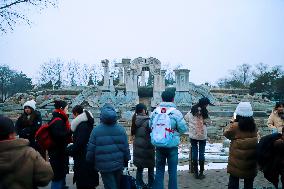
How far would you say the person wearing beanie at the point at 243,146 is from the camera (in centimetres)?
519

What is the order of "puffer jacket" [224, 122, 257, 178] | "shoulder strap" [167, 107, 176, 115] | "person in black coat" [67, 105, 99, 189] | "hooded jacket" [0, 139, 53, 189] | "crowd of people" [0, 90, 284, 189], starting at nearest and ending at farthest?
"hooded jacket" [0, 139, 53, 189] < "crowd of people" [0, 90, 284, 189] < "puffer jacket" [224, 122, 257, 178] < "person in black coat" [67, 105, 99, 189] < "shoulder strap" [167, 107, 176, 115]

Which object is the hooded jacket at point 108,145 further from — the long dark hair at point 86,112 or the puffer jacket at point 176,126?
the puffer jacket at point 176,126

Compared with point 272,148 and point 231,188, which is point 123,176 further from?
point 272,148

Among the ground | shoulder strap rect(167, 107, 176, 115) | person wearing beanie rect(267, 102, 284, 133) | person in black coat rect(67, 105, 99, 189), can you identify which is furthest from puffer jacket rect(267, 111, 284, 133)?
person in black coat rect(67, 105, 99, 189)

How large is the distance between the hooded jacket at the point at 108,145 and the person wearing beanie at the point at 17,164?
171cm

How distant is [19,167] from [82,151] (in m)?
2.50

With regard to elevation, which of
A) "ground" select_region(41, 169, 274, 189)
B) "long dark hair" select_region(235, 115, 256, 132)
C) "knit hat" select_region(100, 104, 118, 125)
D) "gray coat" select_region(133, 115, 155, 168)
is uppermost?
"knit hat" select_region(100, 104, 118, 125)

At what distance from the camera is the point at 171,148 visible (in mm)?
5812

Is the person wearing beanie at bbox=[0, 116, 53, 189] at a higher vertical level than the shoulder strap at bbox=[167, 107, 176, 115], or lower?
lower

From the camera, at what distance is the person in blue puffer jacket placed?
5759 mm

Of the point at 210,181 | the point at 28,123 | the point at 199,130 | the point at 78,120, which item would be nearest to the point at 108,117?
the point at 78,120

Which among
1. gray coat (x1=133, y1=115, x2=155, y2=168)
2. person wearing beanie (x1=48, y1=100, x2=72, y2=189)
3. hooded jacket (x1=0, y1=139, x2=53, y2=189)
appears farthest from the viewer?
gray coat (x1=133, y1=115, x2=155, y2=168)

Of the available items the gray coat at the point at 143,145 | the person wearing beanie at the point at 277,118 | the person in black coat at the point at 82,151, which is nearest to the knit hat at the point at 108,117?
the person in black coat at the point at 82,151

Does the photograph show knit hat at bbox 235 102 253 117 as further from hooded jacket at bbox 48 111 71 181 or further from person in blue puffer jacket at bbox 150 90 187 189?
hooded jacket at bbox 48 111 71 181
